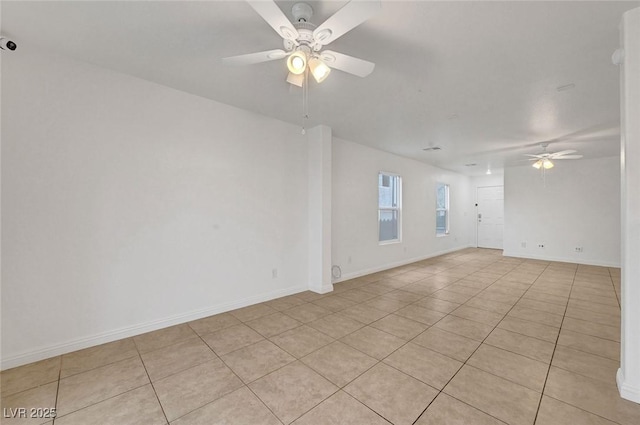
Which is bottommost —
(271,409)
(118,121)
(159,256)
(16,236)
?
(271,409)

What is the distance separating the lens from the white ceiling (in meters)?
1.71

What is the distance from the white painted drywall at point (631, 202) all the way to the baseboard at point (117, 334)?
3.42 m

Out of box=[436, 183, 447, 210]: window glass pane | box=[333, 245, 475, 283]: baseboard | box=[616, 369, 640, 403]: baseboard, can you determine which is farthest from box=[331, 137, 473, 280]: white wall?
box=[616, 369, 640, 403]: baseboard

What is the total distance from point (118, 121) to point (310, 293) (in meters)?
3.21

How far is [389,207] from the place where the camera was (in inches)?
229

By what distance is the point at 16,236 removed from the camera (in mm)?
2072

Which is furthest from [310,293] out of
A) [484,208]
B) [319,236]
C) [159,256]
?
[484,208]

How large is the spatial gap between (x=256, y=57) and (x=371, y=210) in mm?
3923

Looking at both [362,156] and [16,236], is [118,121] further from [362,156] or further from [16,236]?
[362,156]

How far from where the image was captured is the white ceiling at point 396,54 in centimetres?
171

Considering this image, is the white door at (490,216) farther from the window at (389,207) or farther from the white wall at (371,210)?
the window at (389,207)

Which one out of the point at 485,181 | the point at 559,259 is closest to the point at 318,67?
the point at 559,259

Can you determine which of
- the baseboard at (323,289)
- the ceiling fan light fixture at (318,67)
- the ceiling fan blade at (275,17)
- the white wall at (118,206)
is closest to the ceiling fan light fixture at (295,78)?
the ceiling fan light fixture at (318,67)

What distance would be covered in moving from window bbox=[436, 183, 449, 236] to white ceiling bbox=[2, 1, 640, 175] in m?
4.11
